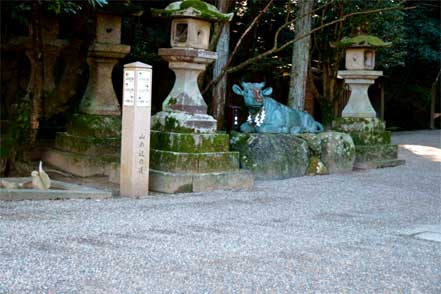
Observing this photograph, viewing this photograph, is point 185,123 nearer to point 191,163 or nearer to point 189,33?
point 191,163

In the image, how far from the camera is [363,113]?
1155 cm

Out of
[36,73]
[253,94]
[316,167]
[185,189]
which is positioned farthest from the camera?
[316,167]

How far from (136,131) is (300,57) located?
18.9 ft

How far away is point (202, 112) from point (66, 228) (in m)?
3.27

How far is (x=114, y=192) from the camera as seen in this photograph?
7.62 meters

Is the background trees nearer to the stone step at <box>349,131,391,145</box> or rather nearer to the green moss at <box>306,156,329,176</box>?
the stone step at <box>349,131,391,145</box>

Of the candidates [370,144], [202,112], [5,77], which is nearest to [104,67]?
[202,112]

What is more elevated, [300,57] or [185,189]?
[300,57]

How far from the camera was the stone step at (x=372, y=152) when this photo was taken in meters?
11.3

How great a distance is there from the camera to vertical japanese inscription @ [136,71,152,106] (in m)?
7.34

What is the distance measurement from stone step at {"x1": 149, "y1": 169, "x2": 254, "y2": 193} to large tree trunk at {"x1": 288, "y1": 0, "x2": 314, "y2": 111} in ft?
14.9

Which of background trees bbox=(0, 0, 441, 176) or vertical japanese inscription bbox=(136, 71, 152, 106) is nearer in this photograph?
vertical japanese inscription bbox=(136, 71, 152, 106)

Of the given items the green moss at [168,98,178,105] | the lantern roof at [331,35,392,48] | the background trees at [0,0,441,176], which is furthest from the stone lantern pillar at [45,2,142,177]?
the lantern roof at [331,35,392,48]

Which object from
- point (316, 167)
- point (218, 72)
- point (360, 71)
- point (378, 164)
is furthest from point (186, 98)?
point (378, 164)
